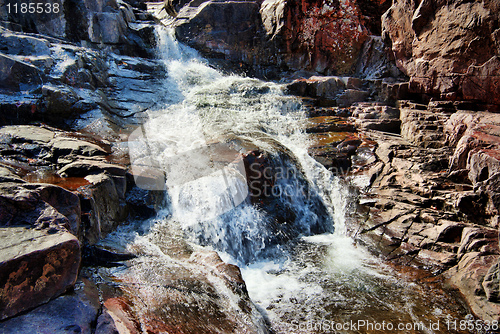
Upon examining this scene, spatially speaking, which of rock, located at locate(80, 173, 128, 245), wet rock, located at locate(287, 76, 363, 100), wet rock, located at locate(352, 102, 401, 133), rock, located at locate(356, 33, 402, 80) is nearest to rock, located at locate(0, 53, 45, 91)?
rock, located at locate(80, 173, 128, 245)

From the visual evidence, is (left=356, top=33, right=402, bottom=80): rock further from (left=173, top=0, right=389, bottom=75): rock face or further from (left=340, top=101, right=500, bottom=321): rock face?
(left=340, top=101, right=500, bottom=321): rock face

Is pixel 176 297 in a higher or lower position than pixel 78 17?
lower

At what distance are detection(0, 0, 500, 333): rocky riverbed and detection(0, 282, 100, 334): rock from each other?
0.5 inches

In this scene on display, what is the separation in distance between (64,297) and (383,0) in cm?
1557

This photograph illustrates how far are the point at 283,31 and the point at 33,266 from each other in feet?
45.6

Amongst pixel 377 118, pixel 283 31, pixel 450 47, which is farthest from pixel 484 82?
pixel 283 31

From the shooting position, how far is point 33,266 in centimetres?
252

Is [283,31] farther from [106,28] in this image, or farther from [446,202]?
[446,202]

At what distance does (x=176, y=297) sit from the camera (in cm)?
336

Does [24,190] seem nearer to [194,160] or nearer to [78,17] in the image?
[194,160]

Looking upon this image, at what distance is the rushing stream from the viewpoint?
403 cm

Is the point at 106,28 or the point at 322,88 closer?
the point at 322,88

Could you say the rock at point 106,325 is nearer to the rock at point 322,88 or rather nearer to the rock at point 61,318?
the rock at point 61,318

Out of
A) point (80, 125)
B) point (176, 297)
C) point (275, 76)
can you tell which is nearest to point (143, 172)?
point (80, 125)
